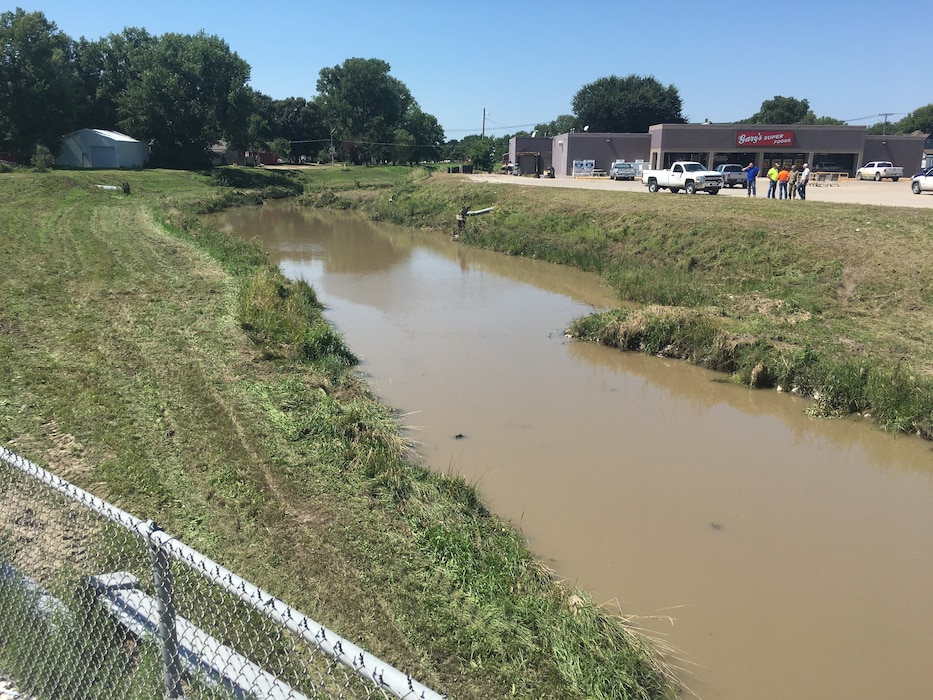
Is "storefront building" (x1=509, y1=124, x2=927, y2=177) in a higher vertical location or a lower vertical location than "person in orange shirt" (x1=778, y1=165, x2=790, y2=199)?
higher

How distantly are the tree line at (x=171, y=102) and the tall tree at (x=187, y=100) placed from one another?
0.30 ft

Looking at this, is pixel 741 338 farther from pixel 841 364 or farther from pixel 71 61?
pixel 71 61

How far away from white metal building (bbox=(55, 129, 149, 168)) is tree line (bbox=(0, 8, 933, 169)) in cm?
117

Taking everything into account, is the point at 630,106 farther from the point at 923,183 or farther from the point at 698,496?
the point at 698,496

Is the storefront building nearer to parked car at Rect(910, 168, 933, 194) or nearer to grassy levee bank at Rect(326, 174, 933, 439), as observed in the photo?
parked car at Rect(910, 168, 933, 194)

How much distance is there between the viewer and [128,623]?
149 inches

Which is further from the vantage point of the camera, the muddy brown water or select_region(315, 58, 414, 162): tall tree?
select_region(315, 58, 414, 162): tall tree

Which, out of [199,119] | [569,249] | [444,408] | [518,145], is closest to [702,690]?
[444,408]

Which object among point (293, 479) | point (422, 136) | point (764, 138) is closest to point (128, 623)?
point (293, 479)

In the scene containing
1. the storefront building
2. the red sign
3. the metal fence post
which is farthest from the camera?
the storefront building

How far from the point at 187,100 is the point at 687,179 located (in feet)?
156

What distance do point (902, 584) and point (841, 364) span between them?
5.54 metres

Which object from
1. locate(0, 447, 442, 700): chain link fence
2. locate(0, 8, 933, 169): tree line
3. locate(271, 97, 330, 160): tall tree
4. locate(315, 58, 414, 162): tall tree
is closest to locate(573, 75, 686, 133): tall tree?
locate(0, 8, 933, 169): tree line

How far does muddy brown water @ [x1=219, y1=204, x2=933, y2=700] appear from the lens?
590 centimetres
